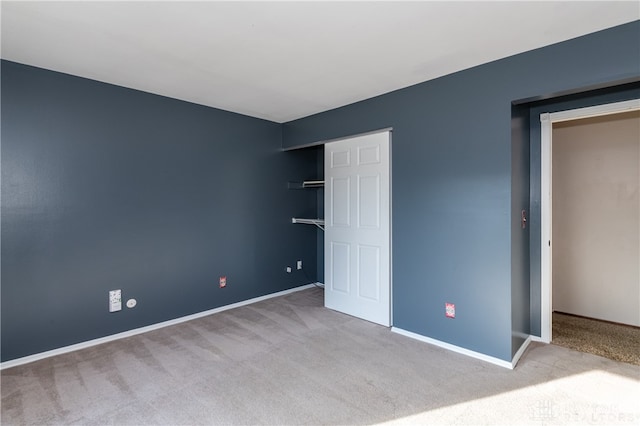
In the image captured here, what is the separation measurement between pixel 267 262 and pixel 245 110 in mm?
2008

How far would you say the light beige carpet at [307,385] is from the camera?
1967 millimetres

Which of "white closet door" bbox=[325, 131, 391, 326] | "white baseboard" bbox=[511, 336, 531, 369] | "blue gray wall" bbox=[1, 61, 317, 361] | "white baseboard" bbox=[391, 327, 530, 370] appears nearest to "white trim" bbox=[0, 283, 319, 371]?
"blue gray wall" bbox=[1, 61, 317, 361]

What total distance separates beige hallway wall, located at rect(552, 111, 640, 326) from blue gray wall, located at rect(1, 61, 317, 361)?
3.53 metres

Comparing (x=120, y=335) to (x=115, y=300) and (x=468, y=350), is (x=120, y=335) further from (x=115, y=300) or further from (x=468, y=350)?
(x=468, y=350)

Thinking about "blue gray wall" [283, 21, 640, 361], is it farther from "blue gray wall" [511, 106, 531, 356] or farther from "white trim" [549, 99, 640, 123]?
"white trim" [549, 99, 640, 123]

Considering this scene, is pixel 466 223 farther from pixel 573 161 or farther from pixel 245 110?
pixel 245 110

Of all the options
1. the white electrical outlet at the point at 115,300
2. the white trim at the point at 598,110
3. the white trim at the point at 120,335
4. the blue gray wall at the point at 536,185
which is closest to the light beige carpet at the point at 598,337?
the blue gray wall at the point at 536,185

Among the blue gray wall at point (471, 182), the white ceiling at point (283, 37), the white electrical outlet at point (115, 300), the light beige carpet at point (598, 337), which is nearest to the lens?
the white ceiling at point (283, 37)

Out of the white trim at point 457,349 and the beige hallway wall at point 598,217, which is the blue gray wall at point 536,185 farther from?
the beige hallway wall at point 598,217

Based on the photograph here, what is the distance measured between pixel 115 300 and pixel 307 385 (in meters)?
2.08

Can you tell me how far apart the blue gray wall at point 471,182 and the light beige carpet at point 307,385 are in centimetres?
38

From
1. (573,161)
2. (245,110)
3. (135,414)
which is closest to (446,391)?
(135,414)

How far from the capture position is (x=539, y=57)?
7.73 feet

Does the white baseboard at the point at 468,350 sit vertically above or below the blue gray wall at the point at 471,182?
below
